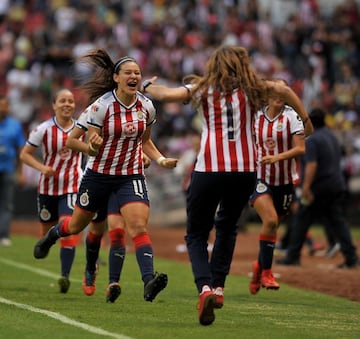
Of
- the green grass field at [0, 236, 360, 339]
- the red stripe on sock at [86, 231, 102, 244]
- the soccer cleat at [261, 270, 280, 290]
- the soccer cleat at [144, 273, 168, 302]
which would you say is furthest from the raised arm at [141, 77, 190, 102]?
the soccer cleat at [261, 270, 280, 290]

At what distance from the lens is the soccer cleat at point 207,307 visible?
842 centimetres

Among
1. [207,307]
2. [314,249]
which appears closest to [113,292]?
[207,307]

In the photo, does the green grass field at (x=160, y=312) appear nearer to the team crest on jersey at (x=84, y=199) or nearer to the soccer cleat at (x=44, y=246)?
the soccer cleat at (x=44, y=246)

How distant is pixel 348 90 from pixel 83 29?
7709 mm

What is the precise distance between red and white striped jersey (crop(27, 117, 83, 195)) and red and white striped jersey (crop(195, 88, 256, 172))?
2914 millimetres

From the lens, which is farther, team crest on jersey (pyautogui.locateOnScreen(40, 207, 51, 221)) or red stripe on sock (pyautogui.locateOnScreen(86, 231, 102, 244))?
team crest on jersey (pyautogui.locateOnScreen(40, 207, 51, 221))

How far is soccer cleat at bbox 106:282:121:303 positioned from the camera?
997 centimetres

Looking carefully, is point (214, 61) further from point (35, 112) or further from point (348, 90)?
point (35, 112)

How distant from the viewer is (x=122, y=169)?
952 cm

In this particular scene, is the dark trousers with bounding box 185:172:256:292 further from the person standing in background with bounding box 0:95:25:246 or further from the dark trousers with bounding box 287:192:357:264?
the person standing in background with bounding box 0:95:25:246

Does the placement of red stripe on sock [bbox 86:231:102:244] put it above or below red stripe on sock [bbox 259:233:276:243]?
above

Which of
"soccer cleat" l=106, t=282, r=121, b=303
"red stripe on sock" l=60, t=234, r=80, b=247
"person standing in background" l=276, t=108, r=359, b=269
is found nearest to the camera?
"soccer cleat" l=106, t=282, r=121, b=303

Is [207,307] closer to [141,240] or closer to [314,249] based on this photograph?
[141,240]

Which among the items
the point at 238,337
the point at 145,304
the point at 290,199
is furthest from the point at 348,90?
the point at 238,337
